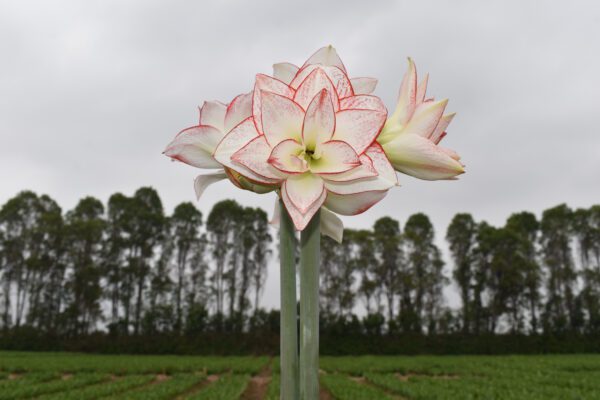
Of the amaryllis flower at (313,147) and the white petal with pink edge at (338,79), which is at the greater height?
the white petal with pink edge at (338,79)

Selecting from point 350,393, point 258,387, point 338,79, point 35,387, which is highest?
point 338,79

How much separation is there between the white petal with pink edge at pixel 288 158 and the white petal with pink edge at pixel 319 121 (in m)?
0.02

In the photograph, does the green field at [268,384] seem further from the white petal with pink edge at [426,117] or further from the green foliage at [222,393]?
the white petal with pink edge at [426,117]

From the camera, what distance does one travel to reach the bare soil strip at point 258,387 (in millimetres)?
12774

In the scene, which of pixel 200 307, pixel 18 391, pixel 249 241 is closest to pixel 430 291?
pixel 249 241

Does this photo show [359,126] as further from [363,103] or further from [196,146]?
[196,146]

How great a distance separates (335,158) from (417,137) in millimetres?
119

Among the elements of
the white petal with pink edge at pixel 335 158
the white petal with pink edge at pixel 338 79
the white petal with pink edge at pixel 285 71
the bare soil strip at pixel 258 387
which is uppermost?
the white petal with pink edge at pixel 285 71

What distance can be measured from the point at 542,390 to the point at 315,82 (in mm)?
13776

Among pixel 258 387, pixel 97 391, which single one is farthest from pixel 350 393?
pixel 97 391

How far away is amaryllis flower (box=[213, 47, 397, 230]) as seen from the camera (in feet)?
2.00

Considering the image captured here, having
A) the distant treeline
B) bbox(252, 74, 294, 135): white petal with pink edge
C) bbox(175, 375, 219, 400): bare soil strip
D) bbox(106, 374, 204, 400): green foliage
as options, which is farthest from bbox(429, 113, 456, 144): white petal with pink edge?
the distant treeline

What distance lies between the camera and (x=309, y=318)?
61cm

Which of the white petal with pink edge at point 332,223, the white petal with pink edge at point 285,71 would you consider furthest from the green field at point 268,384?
the white petal with pink edge at point 285,71
